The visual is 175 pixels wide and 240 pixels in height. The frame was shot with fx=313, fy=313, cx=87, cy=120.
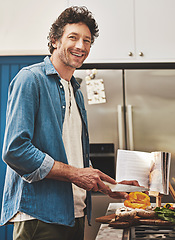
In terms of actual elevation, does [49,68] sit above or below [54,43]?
below

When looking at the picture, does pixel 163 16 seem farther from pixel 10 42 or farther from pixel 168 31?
pixel 10 42

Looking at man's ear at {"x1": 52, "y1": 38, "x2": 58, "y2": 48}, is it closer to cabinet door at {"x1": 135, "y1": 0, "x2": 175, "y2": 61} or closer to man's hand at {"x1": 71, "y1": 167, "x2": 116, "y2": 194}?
man's hand at {"x1": 71, "y1": 167, "x2": 116, "y2": 194}

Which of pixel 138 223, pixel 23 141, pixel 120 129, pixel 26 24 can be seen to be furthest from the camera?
pixel 26 24

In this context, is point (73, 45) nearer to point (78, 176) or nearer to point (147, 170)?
point (78, 176)

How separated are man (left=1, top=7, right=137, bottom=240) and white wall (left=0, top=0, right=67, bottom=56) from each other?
130 cm

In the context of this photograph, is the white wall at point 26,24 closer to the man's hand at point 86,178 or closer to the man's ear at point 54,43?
the man's ear at point 54,43

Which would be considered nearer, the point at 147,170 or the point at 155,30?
the point at 147,170

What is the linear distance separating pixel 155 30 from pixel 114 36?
330mm

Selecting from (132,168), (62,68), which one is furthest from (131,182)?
(62,68)

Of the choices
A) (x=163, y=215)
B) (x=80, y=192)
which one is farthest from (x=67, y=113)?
(x=163, y=215)

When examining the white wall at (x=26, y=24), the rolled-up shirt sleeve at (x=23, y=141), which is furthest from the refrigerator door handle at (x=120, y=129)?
the rolled-up shirt sleeve at (x=23, y=141)

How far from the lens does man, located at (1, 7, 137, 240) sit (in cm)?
101

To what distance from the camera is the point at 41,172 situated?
1013mm

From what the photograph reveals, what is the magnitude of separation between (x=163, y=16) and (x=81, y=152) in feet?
5.46
